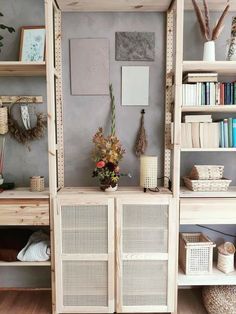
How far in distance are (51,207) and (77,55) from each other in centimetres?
124

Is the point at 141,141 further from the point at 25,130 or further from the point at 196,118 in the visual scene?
the point at 25,130

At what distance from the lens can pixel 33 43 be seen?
77.4 inches

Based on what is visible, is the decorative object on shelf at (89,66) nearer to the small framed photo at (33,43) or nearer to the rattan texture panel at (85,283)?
the small framed photo at (33,43)

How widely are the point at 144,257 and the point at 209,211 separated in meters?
0.58

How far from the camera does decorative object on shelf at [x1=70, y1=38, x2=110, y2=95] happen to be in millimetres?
2061

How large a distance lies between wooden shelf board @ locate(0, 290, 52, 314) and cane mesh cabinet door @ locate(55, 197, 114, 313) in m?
0.27

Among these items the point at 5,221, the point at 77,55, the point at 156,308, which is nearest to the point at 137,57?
the point at 77,55

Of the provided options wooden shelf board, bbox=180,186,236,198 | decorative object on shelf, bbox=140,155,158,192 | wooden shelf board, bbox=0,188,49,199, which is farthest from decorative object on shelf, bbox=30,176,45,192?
wooden shelf board, bbox=180,186,236,198

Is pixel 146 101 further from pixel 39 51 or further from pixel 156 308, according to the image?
pixel 156 308

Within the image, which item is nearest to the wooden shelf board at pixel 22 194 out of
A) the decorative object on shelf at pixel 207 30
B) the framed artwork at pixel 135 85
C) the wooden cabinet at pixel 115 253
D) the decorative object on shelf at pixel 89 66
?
the wooden cabinet at pixel 115 253

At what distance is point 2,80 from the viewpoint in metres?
2.10

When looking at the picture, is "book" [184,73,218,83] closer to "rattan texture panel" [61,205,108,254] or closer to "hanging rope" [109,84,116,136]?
"hanging rope" [109,84,116,136]

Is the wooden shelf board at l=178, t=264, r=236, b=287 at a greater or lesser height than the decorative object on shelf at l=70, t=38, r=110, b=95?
lesser

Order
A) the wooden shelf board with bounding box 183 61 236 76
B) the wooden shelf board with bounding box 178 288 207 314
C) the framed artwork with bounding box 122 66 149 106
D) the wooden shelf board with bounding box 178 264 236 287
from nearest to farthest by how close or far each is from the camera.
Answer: the wooden shelf board with bounding box 183 61 236 76 < the wooden shelf board with bounding box 178 264 236 287 < the wooden shelf board with bounding box 178 288 207 314 < the framed artwork with bounding box 122 66 149 106
